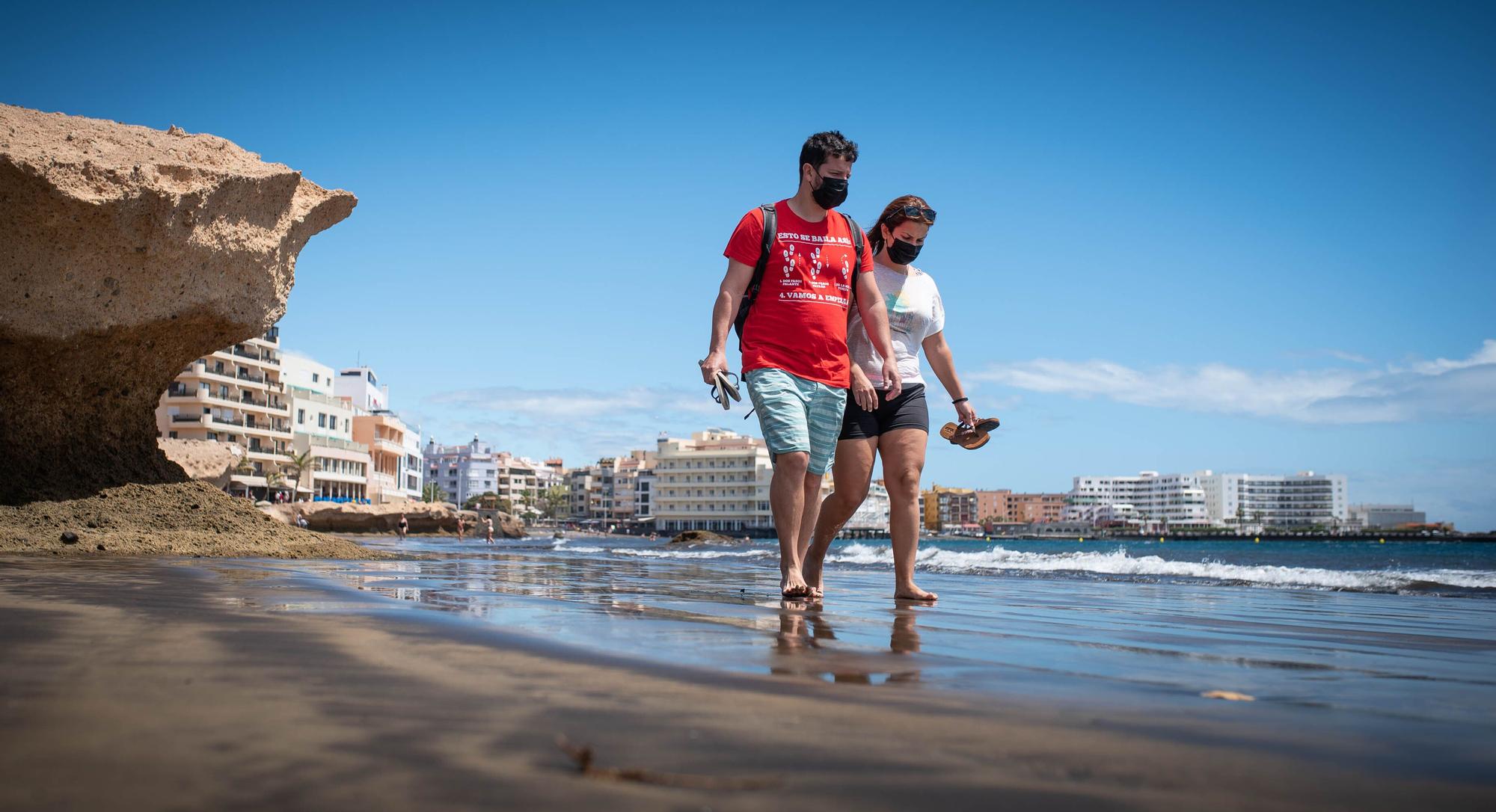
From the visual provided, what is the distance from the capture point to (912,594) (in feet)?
13.5

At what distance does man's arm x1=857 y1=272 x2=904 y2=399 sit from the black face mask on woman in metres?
0.35

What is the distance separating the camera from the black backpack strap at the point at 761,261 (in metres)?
4.18

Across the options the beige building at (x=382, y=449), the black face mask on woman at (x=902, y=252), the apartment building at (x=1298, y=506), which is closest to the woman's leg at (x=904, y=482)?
the black face mask on woman at (x=902, y=252)

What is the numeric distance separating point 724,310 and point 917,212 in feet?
3.83

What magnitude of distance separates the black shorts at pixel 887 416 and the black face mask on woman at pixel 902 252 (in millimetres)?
639

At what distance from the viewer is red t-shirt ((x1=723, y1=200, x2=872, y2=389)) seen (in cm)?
413

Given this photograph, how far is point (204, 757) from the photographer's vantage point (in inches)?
40.6

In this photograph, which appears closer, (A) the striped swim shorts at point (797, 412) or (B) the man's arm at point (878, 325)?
(A) the striped swim shorts at point (797, 412)

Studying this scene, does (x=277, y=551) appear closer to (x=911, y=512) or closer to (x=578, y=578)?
(x=578, y=578)

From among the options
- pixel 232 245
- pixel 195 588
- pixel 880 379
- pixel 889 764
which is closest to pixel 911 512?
pixel 880 379

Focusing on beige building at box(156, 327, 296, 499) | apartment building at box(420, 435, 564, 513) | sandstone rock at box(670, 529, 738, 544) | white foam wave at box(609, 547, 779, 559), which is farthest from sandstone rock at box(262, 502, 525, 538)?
apartment building at box(420, 435, 564, 513)

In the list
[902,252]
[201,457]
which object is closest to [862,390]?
[902,252]

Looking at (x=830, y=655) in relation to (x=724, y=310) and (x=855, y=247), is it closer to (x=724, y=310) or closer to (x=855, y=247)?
(x=724, y=310)

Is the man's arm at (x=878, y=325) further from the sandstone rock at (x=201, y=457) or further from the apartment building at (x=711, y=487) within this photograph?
the apartment building at (x=711, y=487)
